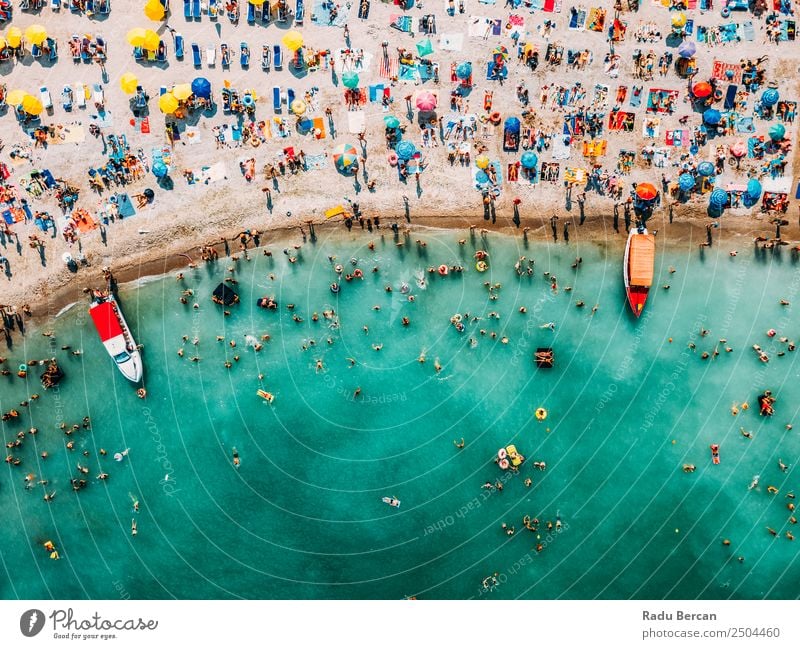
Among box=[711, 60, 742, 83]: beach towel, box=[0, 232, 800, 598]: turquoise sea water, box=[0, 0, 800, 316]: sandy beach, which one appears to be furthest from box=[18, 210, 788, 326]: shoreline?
box=[711, 60, 742, 83]: beach towel

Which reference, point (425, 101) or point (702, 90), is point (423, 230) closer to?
point (425, 101)

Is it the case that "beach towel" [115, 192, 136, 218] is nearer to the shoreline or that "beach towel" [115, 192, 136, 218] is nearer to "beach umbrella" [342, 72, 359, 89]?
the shoreline

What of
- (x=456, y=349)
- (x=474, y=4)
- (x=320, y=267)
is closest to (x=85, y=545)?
(x=320, y=267)

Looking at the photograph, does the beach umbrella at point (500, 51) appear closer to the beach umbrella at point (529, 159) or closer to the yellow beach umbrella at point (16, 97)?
the beach umbrella at point (529, 159)

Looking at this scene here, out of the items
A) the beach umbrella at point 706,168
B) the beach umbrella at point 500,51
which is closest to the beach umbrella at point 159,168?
the beach umbrella at point 500,51

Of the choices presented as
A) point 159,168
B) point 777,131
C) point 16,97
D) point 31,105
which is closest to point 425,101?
point 159,168

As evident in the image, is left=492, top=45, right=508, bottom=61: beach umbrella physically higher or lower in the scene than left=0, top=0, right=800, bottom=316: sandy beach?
higher
